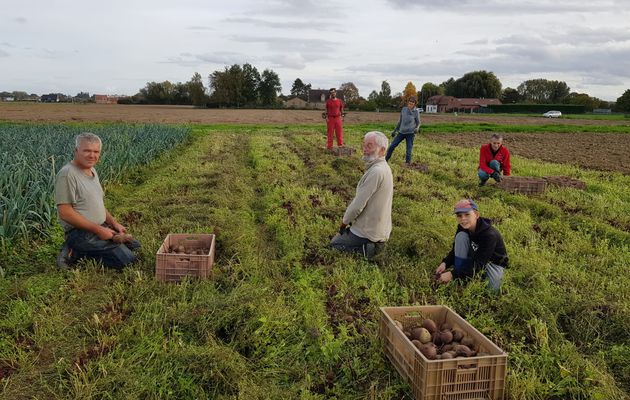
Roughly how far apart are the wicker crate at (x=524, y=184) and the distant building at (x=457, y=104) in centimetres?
8952

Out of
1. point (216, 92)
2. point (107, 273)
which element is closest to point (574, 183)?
point (107, 273)

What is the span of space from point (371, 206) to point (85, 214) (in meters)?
3.19

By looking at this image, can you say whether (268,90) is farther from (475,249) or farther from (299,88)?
(475,249)

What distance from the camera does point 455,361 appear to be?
9.88ft

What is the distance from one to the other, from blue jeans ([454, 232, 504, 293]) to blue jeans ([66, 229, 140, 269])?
11.7 feet

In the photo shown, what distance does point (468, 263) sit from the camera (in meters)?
4.87

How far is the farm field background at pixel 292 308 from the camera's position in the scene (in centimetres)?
333

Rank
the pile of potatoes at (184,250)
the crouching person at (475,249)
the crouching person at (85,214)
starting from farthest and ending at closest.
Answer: the pile of potatoes at (184,250), the crouching person at (85,214), the crouching person at (475,249)

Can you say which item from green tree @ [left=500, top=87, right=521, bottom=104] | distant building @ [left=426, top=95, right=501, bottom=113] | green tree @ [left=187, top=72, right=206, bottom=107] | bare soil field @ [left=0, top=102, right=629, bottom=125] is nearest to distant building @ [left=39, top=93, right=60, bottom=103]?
green tree @ [left=187, top=72, right=206, bottom=107]

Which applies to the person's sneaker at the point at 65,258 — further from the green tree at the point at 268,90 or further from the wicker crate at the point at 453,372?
the green tree at the point at 268,90

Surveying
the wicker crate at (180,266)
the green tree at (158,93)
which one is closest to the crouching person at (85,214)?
the wicker crate at (180,266)

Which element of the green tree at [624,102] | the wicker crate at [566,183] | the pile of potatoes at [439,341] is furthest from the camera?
the green tree at [624,102]

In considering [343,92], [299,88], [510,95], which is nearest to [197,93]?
[343,92]

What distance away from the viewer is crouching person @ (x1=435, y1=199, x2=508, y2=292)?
15.3ft
